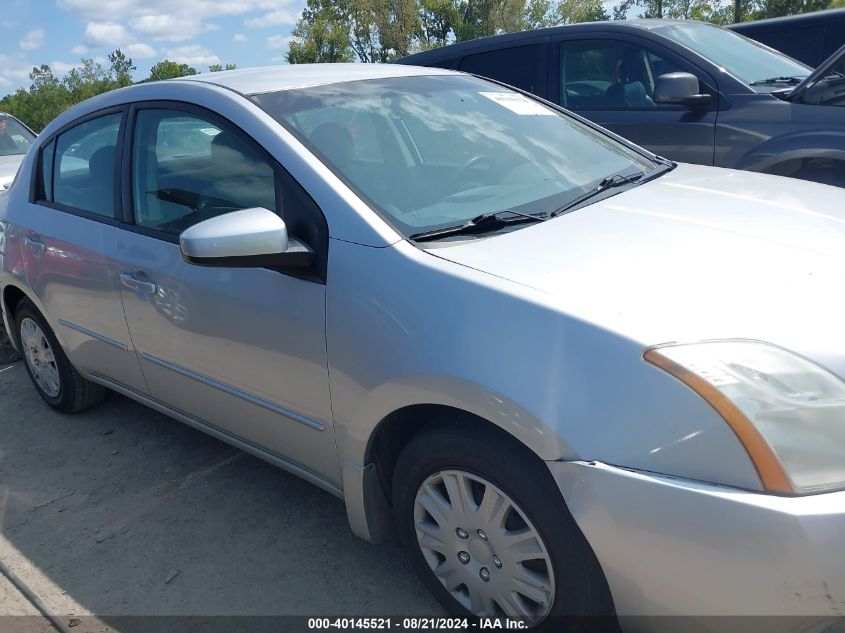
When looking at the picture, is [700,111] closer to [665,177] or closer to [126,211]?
[665,177]

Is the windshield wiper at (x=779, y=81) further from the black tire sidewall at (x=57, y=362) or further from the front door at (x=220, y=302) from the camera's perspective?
the black tire sidewall at (x=57, y=362)

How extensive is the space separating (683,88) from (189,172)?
2.93 metres

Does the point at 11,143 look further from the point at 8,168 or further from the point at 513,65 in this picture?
the point at 513,65

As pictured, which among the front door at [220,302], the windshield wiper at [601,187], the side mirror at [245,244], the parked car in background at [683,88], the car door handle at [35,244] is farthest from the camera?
the parked car in background at [683,88]

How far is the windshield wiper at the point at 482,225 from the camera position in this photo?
2328 millimetres

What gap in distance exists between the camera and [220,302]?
2.67m

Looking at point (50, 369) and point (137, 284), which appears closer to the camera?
point (137, 284)

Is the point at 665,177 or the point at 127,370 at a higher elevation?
the point at 665,177

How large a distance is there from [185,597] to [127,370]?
1.14 m

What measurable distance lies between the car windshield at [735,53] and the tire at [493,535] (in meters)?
3.57

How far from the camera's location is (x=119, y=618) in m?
2.60

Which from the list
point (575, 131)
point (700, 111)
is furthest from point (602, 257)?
point (700, 111)

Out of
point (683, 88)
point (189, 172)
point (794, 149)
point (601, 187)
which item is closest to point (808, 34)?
point (683, 88)

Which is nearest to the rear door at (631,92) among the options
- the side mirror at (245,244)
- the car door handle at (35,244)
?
the side mirror at (245,244)
